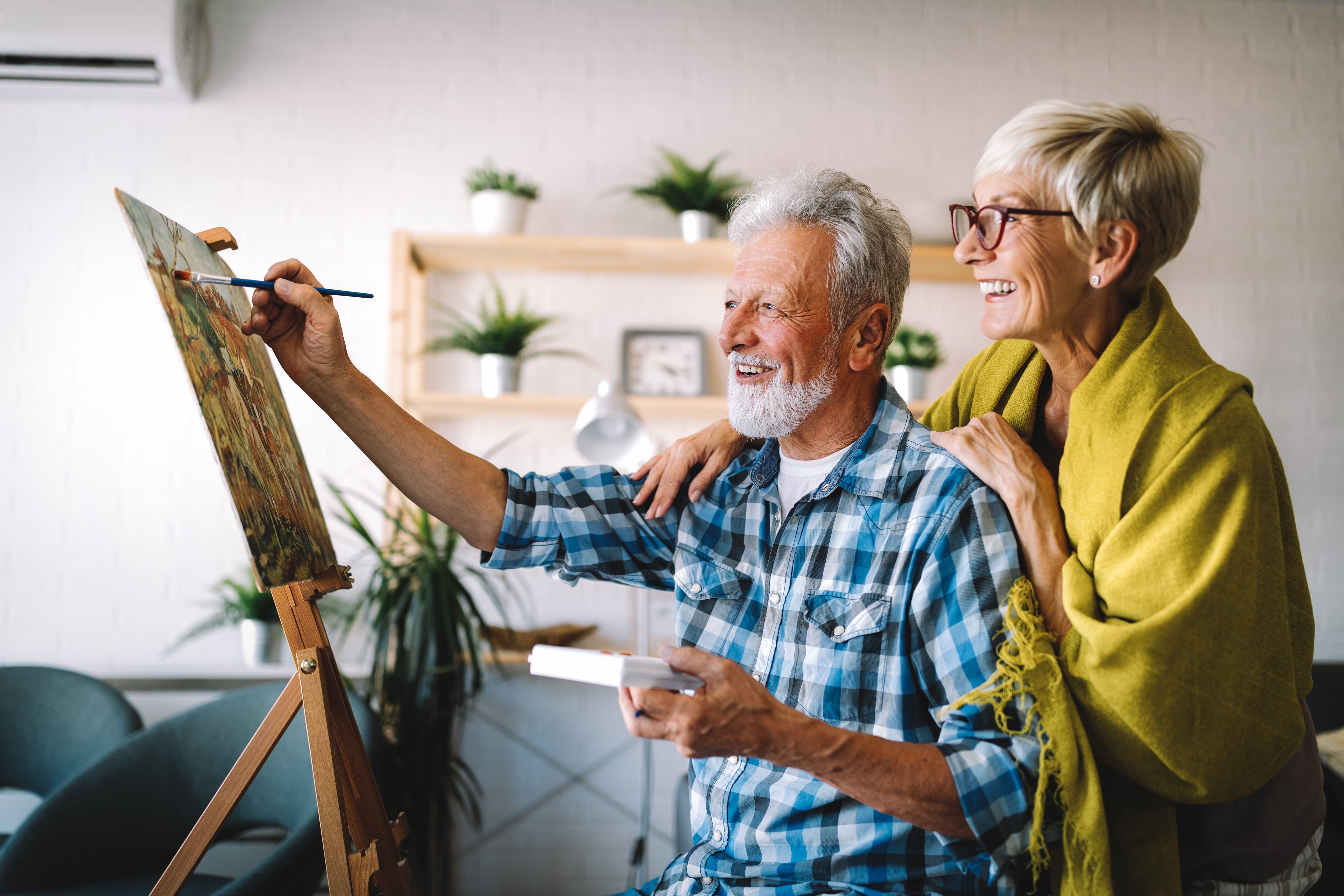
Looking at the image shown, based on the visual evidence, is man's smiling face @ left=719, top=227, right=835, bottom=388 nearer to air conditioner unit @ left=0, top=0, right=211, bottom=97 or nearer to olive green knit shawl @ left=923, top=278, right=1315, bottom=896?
olive green knit shawl @ left=923, top=278, right=1315, bottom=896

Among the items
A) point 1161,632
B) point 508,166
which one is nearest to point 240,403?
point 1161,632

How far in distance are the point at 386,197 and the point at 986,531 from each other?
2.57m

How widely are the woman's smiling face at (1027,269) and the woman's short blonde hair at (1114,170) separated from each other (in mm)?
17

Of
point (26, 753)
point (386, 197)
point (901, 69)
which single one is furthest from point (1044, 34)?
point (26, 753)

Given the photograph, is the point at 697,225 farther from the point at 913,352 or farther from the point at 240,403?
the point at 240,403

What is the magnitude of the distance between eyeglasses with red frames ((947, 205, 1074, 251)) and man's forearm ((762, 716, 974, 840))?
69 cm

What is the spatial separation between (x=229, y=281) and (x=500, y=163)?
2086 millimetres

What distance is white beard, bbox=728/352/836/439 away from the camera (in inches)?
54.5

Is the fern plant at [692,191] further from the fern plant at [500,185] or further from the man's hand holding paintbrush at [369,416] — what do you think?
the man's hand holding paintbrush at [369,416]

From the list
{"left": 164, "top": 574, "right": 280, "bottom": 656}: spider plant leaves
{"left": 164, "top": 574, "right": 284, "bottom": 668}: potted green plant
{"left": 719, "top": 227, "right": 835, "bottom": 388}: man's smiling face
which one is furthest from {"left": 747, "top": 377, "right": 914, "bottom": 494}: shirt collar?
{"left": 164, "top": 574, "right": 280, "bottom": 656}: spider plant leaves

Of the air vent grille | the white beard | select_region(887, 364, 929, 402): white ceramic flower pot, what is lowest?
the white beard

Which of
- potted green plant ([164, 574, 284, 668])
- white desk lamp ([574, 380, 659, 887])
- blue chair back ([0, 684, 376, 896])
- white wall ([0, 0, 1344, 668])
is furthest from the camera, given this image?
white wall ([0, 0, 1344, 668])

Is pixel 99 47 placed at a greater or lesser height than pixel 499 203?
greater

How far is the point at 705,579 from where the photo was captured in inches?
55.7
